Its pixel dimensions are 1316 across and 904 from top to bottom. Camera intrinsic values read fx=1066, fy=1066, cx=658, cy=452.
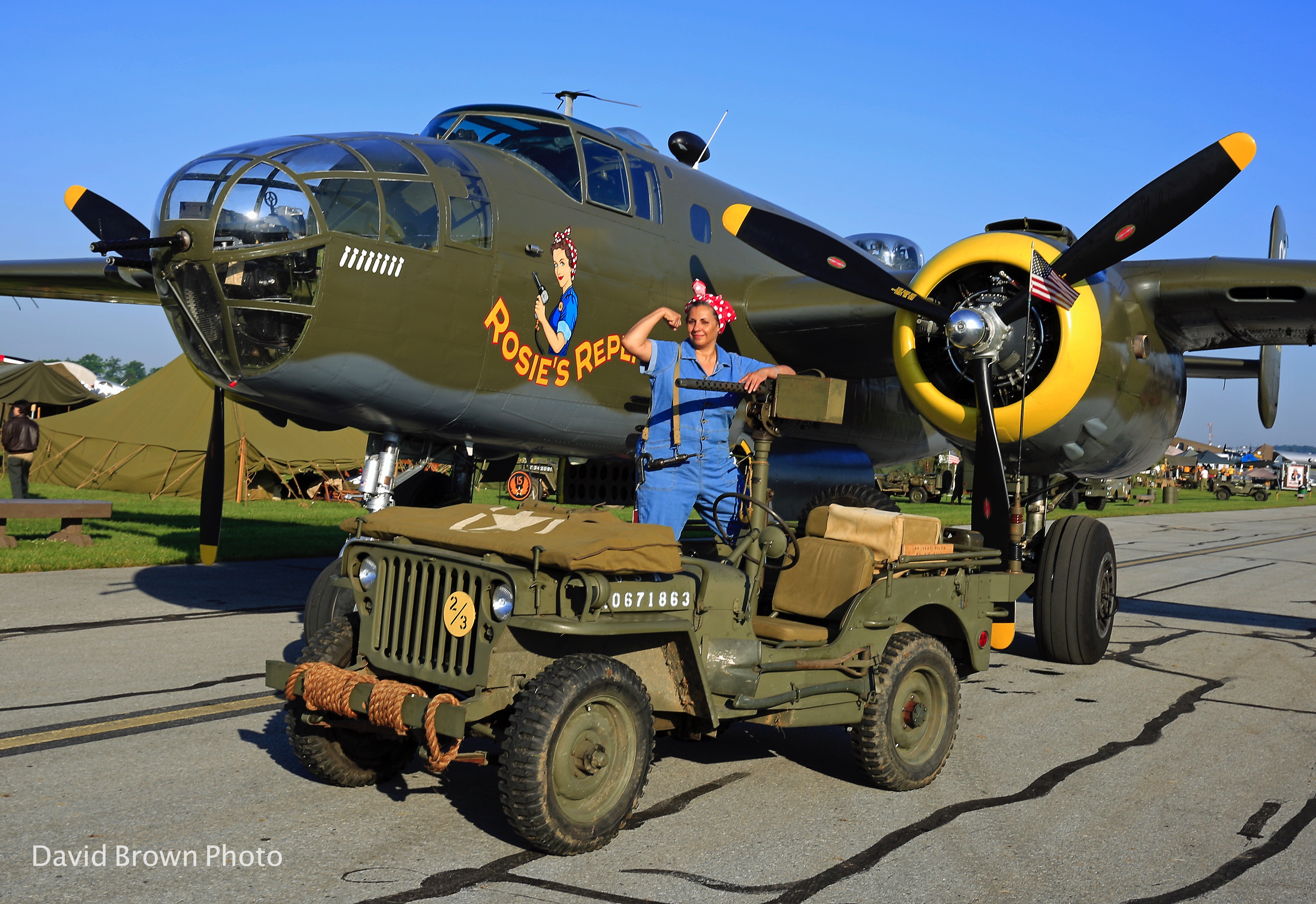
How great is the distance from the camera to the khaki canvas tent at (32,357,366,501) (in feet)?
76.7

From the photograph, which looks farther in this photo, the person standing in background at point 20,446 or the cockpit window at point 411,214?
the person standing in background at point 20,446

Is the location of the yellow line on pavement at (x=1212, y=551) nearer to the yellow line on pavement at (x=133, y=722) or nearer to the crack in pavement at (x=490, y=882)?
the yellow line on pavement at (x=133, y=722)

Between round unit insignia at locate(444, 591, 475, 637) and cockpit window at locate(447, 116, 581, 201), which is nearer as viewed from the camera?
round unit insignia at locate(444, 591, 475, 637)

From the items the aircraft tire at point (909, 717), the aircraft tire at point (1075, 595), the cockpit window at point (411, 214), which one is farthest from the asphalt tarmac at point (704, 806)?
the cockpit window at point (411, 214)

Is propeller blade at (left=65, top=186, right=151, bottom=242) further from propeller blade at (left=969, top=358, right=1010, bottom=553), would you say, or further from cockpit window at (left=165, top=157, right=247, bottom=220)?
propeller blade at (left=969, top=358, right=1010, bottom=553)

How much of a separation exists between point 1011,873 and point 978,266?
243 inches

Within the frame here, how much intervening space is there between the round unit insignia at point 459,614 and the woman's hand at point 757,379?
6.06ft

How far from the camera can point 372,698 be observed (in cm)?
396

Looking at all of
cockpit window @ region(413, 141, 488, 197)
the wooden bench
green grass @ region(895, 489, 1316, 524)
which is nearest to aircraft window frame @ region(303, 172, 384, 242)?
cockpit window @ region(413, 141, 488, 197)

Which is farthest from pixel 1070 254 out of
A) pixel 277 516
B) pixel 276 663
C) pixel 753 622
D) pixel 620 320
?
pixel 277 516

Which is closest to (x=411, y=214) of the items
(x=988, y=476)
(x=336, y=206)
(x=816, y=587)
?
(x=336, y=206)

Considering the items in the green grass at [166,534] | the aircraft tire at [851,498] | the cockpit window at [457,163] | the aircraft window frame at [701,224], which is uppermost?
the aircraft window frame at [701,224]

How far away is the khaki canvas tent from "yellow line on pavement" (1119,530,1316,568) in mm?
16975

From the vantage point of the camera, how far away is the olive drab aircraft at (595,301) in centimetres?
655
